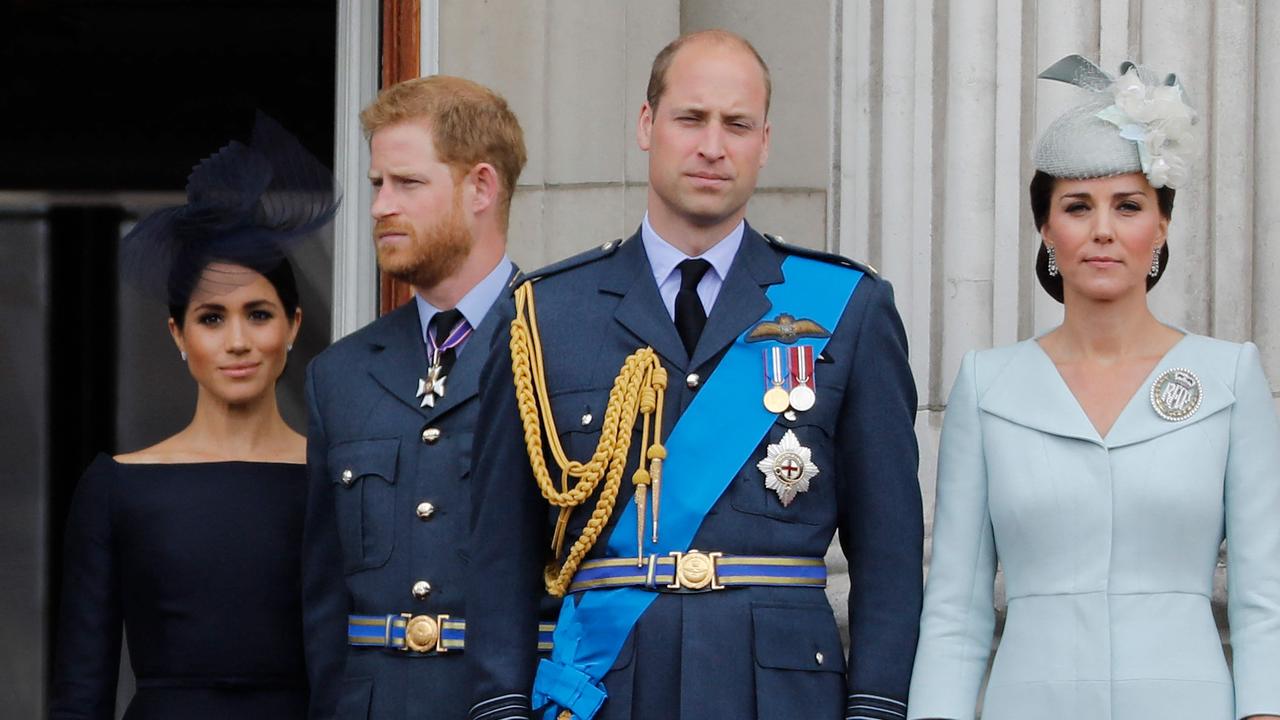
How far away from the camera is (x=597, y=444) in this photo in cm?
421

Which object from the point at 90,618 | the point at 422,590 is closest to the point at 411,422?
the point at 422,590

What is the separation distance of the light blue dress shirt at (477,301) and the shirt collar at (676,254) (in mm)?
715

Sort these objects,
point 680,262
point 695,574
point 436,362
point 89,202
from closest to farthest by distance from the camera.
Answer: point 695,574 < point 680,262 < point 436,362 < point 89,202

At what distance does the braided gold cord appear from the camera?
4176 millimetres

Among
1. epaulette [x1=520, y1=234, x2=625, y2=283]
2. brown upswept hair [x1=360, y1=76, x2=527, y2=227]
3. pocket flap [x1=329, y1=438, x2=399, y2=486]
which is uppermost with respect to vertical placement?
brown upswept hair [x1=360, y1=76, x2=527, y2=227]

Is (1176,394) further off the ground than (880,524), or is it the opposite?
(1176,394)

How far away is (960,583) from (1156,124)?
0.81 m

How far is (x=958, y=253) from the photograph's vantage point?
215 inches

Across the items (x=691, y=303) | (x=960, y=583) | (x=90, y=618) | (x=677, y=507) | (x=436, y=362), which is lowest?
(x=90, y=618)

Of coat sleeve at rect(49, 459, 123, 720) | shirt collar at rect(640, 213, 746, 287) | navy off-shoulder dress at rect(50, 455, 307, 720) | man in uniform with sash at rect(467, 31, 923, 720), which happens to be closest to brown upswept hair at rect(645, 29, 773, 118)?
man in uniform with sash at rect(467, 31, 923, 720)

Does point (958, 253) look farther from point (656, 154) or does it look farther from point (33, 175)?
point (33, 175)

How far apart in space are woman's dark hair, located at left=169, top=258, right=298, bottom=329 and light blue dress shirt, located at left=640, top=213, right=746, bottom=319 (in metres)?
1.20

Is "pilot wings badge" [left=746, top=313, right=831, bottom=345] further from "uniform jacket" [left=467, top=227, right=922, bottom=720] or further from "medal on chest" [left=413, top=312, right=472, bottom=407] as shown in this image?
"medal on chest" [left=413, top=312, right=472, bottom=407]

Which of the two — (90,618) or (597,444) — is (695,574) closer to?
(597,444)
